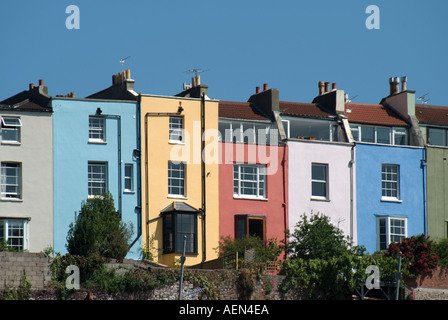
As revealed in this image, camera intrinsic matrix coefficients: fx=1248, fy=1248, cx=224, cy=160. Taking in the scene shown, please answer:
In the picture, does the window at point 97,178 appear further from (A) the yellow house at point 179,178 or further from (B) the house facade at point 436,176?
(B) the house facade at point 436,176

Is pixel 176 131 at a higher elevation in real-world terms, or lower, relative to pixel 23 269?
higher

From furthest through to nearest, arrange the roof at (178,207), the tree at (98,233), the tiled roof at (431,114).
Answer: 1. the tiled roof at (431,114)
2. the roof at (178,207)
3. the tree at (98,233)

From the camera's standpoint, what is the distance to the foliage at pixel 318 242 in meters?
66.6

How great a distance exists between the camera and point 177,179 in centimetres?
6931

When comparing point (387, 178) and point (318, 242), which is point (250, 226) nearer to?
point (318, 242)

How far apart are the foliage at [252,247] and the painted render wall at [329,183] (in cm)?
382

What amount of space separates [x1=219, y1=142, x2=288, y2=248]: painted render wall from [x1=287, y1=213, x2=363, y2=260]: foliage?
2.26 m

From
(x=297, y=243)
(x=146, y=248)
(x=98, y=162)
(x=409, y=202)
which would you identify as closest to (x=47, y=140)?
(x=98, y=162)

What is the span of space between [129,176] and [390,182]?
16.4m

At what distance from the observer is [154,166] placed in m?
68.6

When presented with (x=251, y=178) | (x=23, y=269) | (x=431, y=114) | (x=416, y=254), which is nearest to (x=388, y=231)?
(x=416, y=254)

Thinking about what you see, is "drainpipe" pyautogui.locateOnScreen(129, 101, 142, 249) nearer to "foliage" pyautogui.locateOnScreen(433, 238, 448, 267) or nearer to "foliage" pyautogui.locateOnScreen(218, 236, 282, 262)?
"foliage" pyautogui.locateOnScreen(218, 236, 282, 262)

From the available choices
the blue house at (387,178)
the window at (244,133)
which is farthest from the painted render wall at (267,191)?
the blue house at (387,178)
